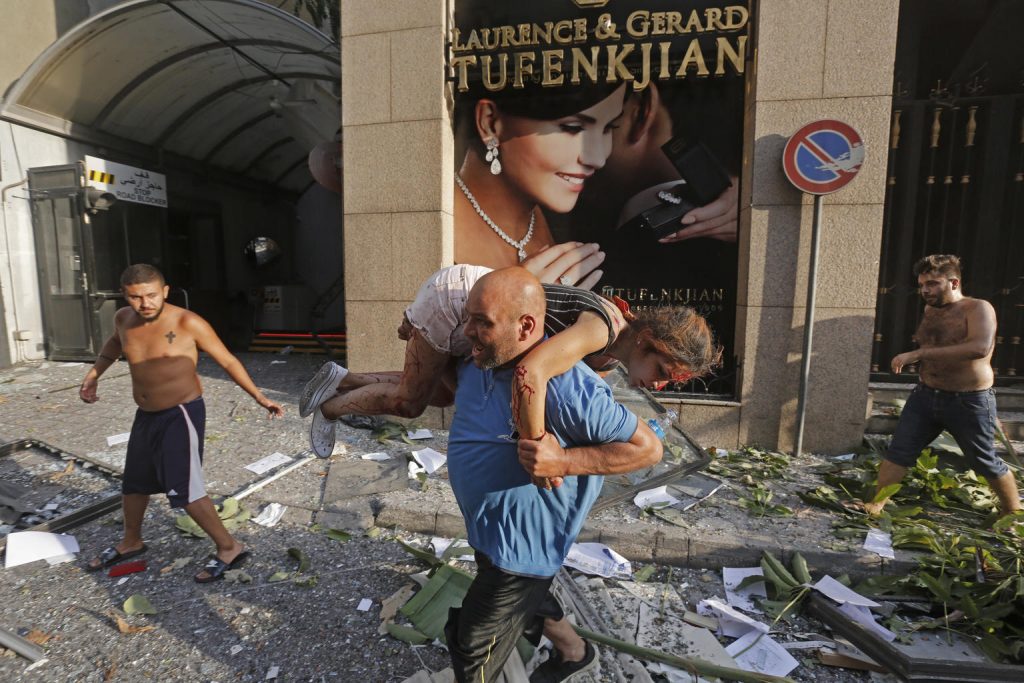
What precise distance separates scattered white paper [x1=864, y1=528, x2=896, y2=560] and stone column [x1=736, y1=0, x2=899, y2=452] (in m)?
1.71

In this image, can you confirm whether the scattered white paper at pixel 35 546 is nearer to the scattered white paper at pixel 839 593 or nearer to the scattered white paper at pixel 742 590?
the scattered white paper at pixel 742 590

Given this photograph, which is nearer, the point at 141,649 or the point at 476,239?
the point at 141,649

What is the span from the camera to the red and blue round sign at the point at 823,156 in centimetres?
486

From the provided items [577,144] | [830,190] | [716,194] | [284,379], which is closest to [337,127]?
[284,379]

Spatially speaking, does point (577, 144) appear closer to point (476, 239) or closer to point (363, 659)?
point (476, 239)

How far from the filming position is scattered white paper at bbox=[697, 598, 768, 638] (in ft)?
9.52

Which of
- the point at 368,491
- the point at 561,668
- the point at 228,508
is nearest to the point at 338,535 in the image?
the point at 368,491

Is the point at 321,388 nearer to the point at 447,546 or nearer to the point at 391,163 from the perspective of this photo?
the point at 447,546

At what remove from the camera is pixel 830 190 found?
4.91 metres

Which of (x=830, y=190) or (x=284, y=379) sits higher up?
(x=830, y=190)

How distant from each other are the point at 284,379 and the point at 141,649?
5.85m

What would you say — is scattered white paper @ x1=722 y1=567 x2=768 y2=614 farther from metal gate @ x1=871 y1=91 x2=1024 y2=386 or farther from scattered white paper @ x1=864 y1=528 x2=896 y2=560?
metal gate @ x1=871 y1=91 x2=1024 y2=386

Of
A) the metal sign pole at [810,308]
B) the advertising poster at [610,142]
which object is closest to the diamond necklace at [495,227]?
the advertising poster at [610,142]

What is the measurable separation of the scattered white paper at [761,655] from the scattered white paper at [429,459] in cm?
278
